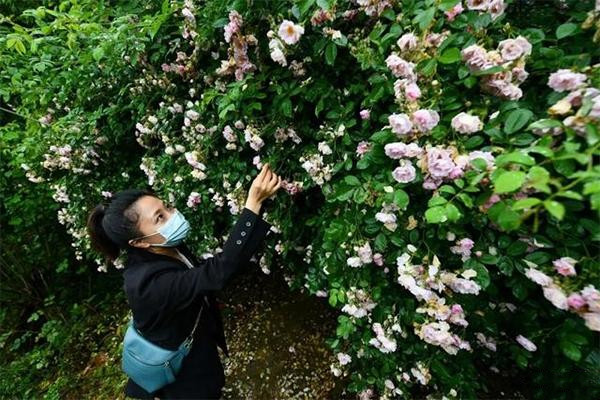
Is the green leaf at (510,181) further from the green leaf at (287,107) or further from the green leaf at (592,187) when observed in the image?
the green leaf at (287,107)

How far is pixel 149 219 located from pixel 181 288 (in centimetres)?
41

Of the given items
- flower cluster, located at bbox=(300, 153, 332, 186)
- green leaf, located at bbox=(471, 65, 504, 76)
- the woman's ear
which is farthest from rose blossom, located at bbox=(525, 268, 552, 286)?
the woman's ear

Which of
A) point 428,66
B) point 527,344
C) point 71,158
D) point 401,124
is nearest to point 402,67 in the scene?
point 428,66

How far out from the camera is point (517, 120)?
1086 millimetres

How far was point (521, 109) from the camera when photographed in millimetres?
1099

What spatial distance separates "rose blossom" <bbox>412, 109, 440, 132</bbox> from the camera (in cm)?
113

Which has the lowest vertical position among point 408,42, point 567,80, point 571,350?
point 571,350

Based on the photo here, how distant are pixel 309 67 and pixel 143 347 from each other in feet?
5.43

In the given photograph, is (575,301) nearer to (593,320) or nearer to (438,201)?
(593,320)

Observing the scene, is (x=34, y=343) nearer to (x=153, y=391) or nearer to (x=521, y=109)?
(x=153, y=391)

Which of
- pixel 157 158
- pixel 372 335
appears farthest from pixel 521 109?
pixel 157 158

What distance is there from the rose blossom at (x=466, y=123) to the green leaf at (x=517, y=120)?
7 cm

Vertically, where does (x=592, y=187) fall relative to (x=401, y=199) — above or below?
above

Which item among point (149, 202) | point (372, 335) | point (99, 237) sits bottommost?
point (372, 335)
